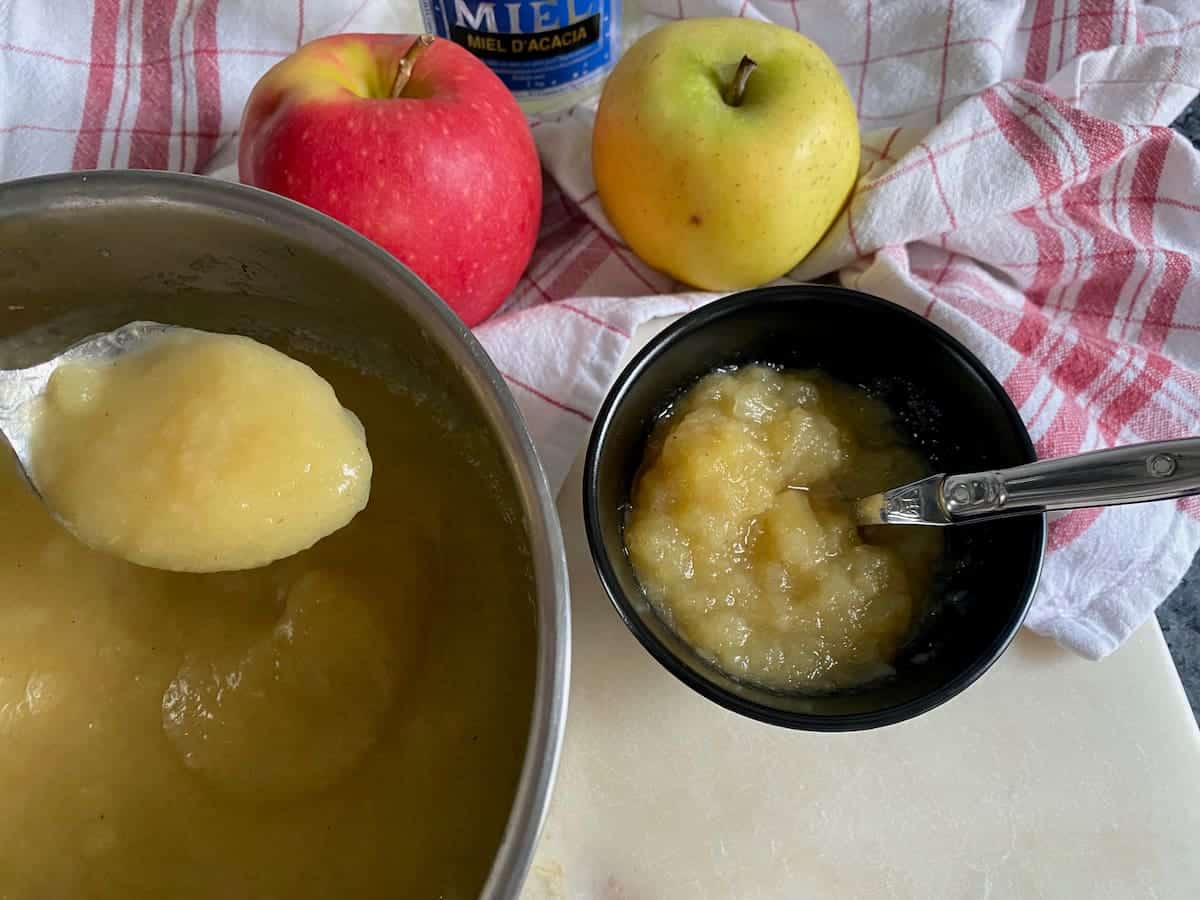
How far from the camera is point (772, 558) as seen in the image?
706mm

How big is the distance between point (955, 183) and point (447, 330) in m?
0.50

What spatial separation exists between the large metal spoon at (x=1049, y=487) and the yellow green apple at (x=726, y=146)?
24cm

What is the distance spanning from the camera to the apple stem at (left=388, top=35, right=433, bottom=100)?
2.53ft

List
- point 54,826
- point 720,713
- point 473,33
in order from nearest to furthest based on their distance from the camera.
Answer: point 54,826 → point 720,713 → point 473,33

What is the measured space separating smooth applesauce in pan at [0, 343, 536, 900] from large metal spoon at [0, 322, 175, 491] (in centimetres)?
8

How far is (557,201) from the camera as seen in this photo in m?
0.95

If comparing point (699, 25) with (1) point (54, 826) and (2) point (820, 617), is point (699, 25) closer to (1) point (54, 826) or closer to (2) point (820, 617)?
(2) point (820, 617)

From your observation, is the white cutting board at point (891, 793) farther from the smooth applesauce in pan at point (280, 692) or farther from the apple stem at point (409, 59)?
the apple stem at point (409, 59)

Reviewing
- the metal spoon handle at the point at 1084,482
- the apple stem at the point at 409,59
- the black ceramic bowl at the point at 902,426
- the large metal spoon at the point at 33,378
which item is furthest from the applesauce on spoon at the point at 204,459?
the metal spoon handle at the point at 1084,482

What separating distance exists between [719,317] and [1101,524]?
0.33m

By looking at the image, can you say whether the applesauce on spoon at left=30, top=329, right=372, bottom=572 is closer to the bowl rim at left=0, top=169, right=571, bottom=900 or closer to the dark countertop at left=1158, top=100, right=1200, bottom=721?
the bowl rim at left=0, top=169, right=571, bottom=900

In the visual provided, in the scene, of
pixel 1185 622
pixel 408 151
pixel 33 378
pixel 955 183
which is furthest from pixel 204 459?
pixel 1185 622

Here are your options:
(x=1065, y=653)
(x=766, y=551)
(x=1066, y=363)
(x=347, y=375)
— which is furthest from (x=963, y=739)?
(x=347, y=375)

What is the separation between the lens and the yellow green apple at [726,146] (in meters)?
0.78
